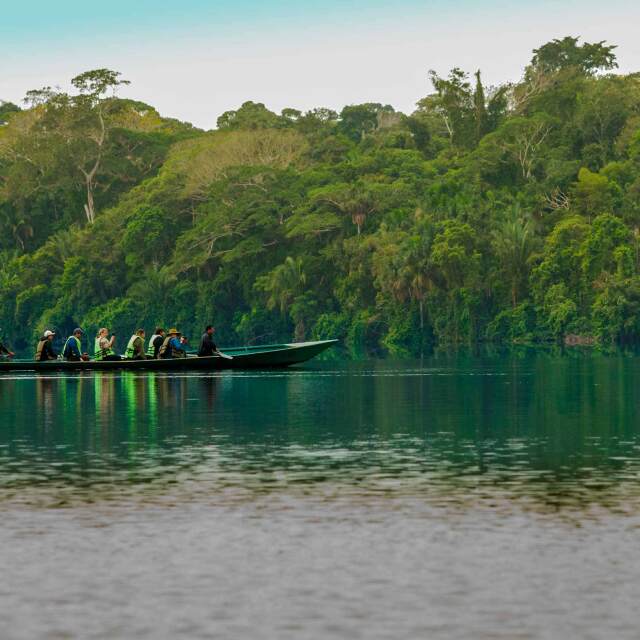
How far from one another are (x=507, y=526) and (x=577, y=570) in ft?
7.45

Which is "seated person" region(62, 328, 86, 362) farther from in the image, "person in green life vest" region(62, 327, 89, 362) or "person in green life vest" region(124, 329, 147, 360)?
"person in green life vest" region(124, 329, 147, 360)

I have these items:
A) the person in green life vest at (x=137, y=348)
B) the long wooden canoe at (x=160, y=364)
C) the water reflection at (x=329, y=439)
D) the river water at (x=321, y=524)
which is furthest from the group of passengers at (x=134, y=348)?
the river water at (x=321, y=524)

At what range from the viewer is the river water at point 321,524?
10867 mm

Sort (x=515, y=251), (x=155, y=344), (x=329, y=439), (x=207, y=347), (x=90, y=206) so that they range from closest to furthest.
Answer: (x=329, y=439) → (x=207, y=347) → (x=155, y=344) → (x=515, y=251) → (x=90, y=206)

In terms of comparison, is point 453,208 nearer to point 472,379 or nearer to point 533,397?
point 472,379

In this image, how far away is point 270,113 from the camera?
111062mm

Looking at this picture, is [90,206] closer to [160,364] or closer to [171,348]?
[171,348]

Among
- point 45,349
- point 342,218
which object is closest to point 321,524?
point 45,349

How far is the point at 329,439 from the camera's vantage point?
24.5m

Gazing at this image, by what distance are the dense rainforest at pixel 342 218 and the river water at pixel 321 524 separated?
177 ft

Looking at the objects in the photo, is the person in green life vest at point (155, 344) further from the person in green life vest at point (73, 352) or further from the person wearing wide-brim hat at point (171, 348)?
the person in green life vest at point (73, 352)

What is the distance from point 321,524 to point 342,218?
261ft

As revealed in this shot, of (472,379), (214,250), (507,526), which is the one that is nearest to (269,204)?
(214,250)

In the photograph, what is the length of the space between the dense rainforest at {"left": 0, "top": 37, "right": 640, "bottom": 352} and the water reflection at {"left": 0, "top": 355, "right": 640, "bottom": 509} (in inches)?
1598
